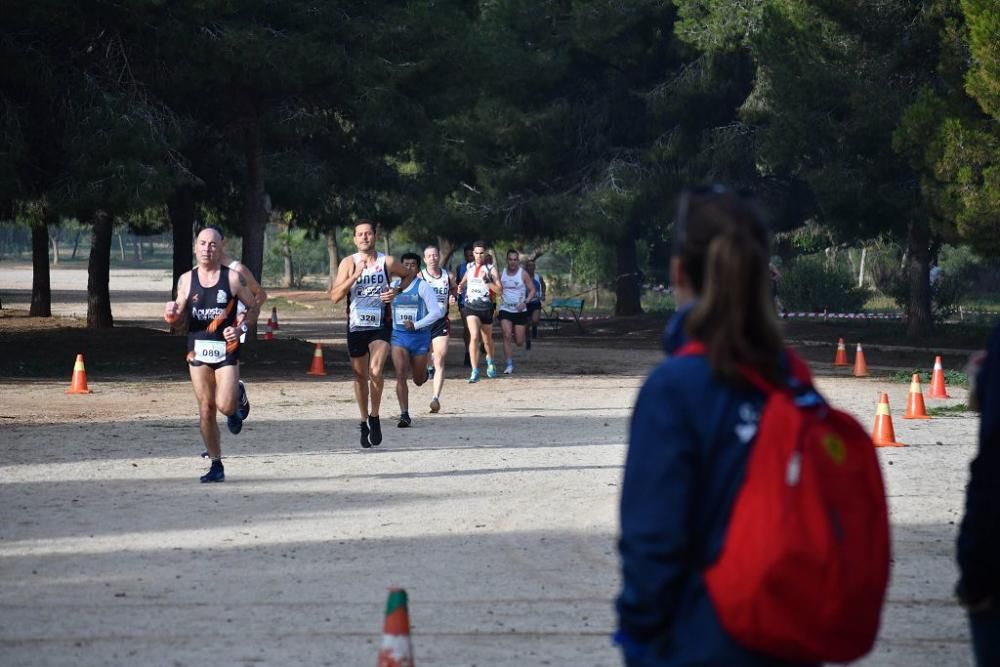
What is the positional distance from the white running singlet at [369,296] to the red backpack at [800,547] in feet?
37.2

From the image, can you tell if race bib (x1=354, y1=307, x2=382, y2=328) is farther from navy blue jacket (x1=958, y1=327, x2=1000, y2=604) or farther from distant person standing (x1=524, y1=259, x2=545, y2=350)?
distant person standing (x1=524, y1=259, x2=545, y2=350)

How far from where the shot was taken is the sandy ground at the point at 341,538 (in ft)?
23.6

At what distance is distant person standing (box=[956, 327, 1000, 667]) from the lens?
3881mm

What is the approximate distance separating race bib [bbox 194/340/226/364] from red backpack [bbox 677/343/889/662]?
893 cm

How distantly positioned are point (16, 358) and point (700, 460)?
24449 millimetres

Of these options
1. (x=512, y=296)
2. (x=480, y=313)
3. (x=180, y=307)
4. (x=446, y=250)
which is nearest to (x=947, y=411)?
(x=480, y=313)

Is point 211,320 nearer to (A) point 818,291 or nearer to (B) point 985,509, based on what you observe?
(B) point 985,509

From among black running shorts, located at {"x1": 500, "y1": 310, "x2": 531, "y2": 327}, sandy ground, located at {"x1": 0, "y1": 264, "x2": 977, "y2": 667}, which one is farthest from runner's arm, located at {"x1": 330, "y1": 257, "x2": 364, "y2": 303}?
black running shorts, located at {"x1": 500, "y1": 310, "x2": 531, "y2": 327}

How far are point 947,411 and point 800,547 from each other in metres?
16.1

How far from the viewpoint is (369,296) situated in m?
14.5

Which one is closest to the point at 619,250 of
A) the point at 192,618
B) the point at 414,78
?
the point at 414,78

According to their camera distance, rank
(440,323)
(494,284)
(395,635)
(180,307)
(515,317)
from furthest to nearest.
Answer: (515,317) → (494,284) → (440,323) → (180,307) → (395,635)

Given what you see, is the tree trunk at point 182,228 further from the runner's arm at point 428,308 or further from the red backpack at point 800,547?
the red backpack at point 800,547

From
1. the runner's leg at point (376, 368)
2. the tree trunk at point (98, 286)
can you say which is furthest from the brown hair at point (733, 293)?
the tree trunk at point (98, 286)
